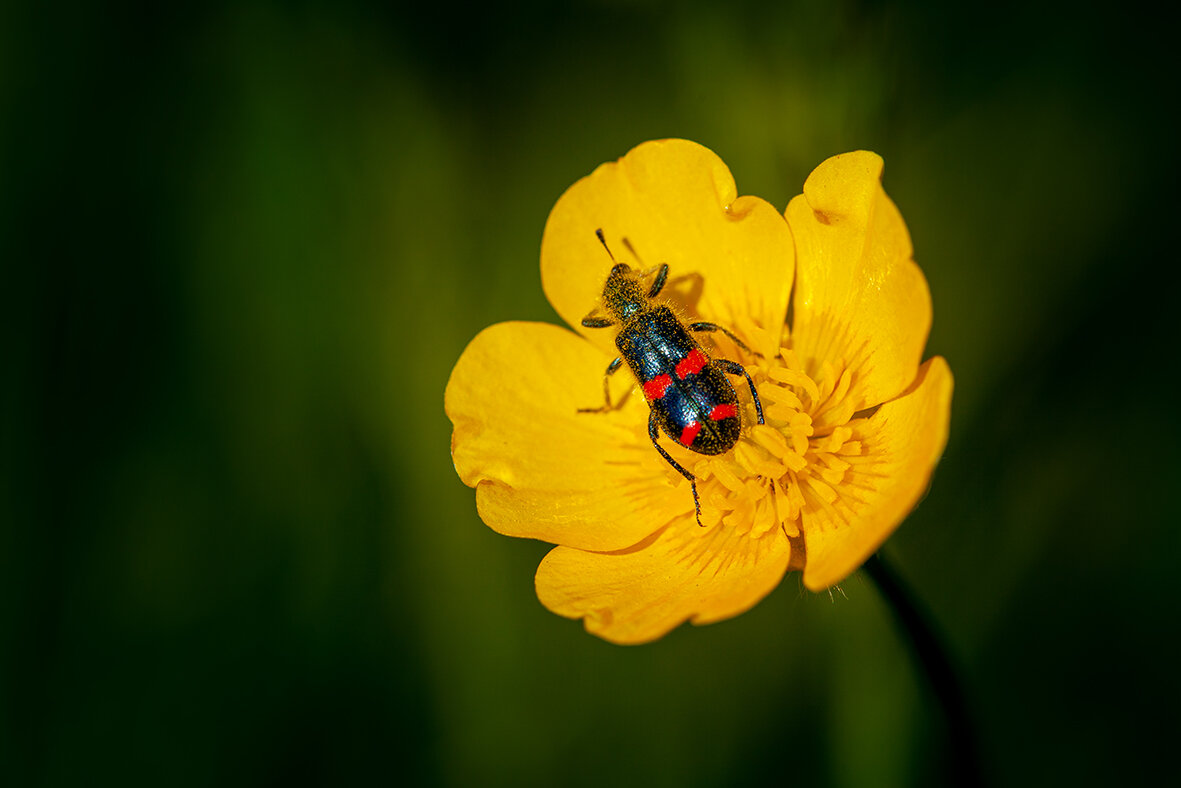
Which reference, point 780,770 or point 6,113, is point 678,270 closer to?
point 780,770

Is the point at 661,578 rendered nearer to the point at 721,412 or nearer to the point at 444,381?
the point at 721,412

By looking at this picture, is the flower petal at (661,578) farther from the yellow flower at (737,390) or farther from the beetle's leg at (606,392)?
the beetle's leg at (606,392)

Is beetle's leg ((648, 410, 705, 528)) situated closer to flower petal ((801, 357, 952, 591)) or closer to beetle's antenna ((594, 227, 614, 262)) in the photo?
flower petal ((801, 357, 952, 591))

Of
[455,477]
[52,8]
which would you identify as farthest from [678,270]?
[52,8]

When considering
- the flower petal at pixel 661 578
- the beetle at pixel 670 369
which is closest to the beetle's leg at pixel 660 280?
the beetle at pixel 670 369

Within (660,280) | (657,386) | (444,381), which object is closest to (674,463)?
(657,386)

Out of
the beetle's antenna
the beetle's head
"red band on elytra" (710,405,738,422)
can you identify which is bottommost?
"red band on elytra" (710,405,738,422)

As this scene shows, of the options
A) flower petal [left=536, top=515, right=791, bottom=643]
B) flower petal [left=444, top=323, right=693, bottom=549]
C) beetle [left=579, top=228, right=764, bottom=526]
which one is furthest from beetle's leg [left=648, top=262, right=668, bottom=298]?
flower petal [left=536, top=515, right=791, bottom=643]
